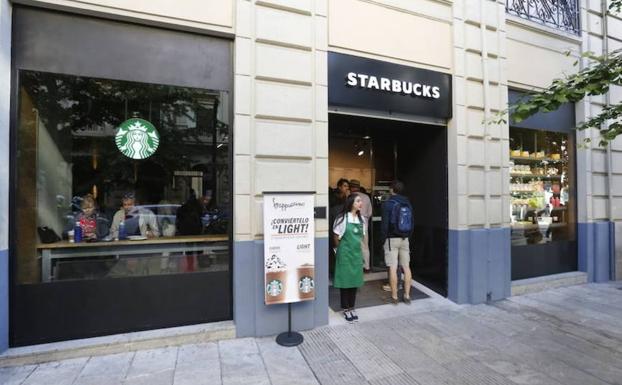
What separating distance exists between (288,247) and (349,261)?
1.03 meters

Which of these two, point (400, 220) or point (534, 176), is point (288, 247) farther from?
point (534, 176)

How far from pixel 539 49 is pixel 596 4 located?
217 cm

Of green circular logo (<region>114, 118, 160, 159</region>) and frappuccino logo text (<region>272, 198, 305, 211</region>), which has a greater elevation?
green circular logo (<region>114, 118, 160, 159</region>)

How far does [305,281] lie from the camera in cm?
427

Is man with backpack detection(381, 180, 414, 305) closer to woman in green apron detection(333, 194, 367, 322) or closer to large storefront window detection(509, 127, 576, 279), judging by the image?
woman in green apron detection(333, 194, 367, 322)

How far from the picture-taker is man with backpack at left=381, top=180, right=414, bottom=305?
5348mm

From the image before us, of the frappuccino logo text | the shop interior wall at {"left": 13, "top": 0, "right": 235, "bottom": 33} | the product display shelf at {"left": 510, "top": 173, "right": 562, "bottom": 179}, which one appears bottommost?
the frappuccino logo text

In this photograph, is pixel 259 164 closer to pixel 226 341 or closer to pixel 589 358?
pixel 226 341

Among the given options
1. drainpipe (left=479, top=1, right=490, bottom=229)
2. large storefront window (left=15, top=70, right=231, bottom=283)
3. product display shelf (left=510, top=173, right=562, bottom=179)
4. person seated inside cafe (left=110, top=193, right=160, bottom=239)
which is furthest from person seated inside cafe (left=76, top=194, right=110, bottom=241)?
product display shelf (left=510, top=173, right=562, bottom=179)

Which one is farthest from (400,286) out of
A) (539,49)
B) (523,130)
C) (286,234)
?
(539,49)

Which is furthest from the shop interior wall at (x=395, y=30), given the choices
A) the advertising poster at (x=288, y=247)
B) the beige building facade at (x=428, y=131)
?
the advertising poster at (x=288, y=247)

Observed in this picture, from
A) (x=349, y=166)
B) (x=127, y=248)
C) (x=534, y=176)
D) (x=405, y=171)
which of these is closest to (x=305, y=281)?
(x=127, y=248)

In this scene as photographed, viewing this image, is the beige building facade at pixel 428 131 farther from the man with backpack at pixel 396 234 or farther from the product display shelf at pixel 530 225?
the man with backpack at pixel 396 234

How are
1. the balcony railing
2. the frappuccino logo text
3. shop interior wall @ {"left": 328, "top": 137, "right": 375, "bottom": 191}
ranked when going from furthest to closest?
shop interior wall @ {"left": 328, "top": 137, "right": 375, "bottom": 191}, the balcony railing, the frappuccino logo text
